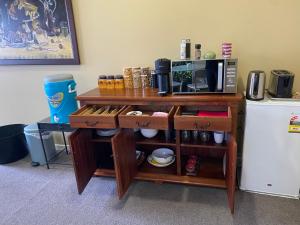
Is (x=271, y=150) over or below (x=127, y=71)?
below

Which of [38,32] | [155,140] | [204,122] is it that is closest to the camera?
[204,122]

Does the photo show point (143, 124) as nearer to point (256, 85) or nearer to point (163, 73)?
point (163, 73)

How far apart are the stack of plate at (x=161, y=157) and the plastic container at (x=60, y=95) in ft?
2.77

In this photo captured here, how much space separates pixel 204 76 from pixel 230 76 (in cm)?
18

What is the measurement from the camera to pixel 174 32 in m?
1.92

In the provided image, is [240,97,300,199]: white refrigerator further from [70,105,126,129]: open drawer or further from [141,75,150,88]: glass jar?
[70,105,126,129]: open drawer

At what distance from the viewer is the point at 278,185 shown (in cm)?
172

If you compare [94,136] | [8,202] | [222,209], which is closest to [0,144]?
[8,202]

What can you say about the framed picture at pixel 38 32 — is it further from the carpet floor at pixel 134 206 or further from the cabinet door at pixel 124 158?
the carpet floor at pixel 134 206

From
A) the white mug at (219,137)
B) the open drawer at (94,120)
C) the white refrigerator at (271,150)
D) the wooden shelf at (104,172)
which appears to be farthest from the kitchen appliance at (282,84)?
the wooden shelf at (104,172)

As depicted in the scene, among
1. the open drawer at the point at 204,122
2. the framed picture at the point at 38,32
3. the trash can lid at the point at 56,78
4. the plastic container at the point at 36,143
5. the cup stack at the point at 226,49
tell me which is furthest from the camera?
the plastic container at the point at 36,143

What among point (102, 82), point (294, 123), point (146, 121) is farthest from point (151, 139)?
point (294, 123)

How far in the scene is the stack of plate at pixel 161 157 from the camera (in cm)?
202

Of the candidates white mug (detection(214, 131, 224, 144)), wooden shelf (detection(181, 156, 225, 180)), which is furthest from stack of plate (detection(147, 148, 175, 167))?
white mug (detection(214, 131, 224, 144))
